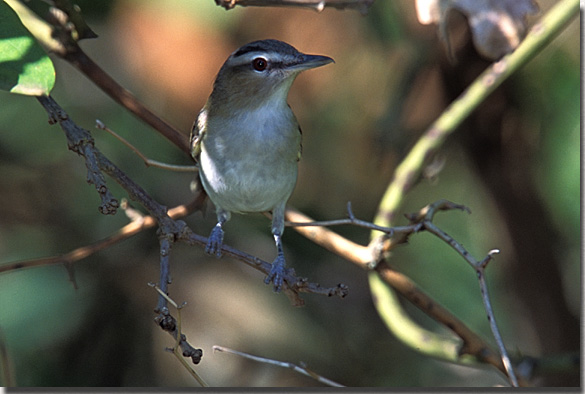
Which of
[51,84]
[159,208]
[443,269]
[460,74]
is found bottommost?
[443,269]

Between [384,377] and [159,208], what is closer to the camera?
[159,208]

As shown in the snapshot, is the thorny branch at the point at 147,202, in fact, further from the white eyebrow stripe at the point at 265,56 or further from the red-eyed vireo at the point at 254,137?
the white eyebrow stripe at the point at 265,56

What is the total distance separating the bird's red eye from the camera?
2.71 m

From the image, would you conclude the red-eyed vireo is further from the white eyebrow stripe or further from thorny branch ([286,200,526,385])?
thorny branch ([286,200,526,385])

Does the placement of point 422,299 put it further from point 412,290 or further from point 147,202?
point 147,202

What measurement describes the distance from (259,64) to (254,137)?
0.30 m

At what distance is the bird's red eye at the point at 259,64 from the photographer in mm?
2713

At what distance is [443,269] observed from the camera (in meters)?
3.87

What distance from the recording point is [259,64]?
274 cm

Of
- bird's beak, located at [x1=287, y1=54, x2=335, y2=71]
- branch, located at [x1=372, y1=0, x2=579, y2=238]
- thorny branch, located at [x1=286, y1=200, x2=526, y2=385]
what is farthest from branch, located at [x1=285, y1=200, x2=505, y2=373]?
bird's beak, located at [x1=287, y1=54, x2=335, y2=71]

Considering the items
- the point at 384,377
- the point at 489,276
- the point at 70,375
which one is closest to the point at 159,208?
the point at 70,375

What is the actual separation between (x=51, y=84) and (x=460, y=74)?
231cm

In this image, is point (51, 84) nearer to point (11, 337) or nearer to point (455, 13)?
point (11, 337)

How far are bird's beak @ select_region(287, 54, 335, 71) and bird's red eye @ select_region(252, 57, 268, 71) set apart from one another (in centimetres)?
11
